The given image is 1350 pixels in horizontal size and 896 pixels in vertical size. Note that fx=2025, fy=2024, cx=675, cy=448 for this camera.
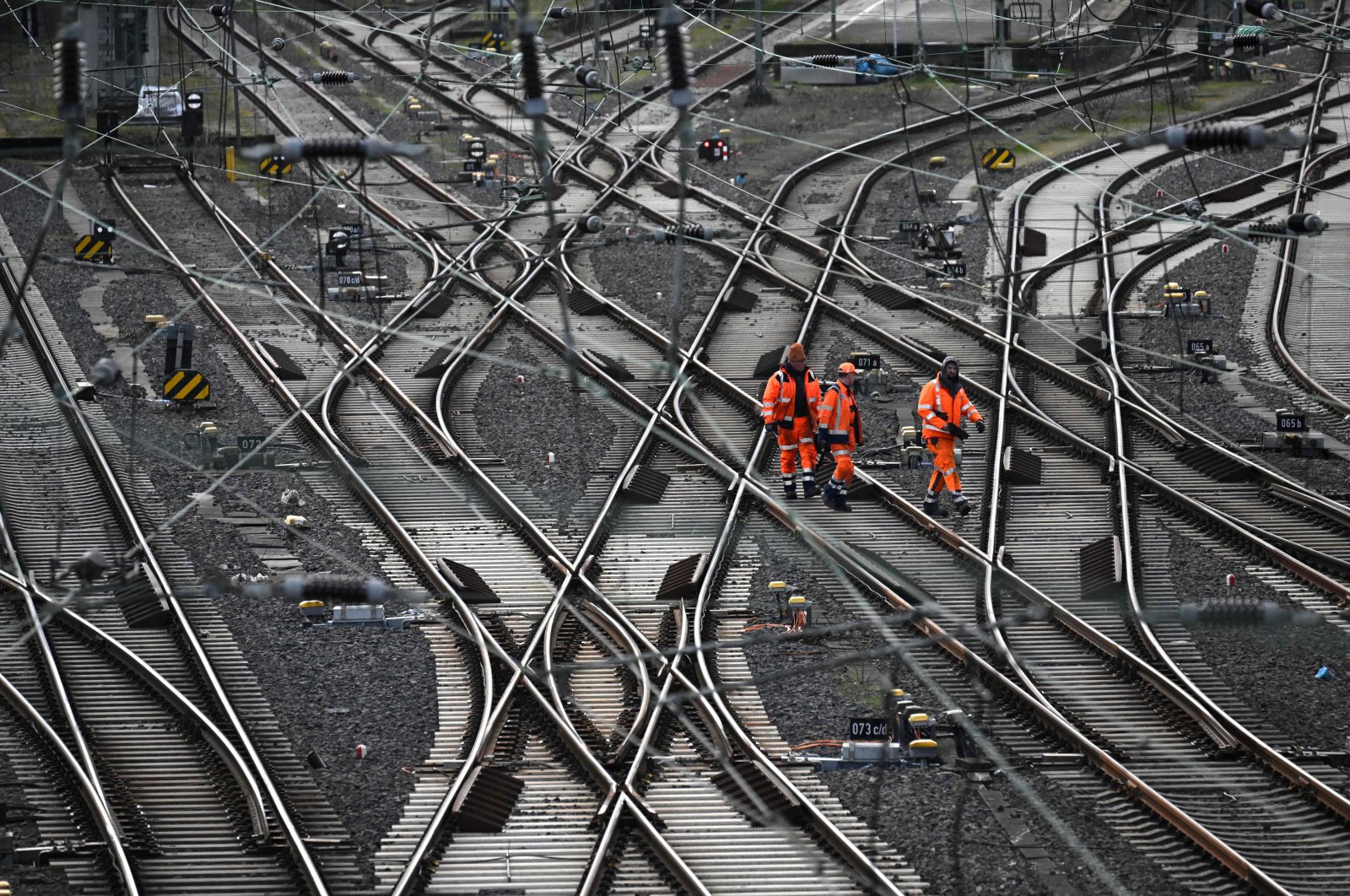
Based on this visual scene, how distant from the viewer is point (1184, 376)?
753 inches

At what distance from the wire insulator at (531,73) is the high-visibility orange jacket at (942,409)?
511 centimetres

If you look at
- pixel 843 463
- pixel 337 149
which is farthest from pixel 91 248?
pixel 337 149

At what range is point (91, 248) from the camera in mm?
23516

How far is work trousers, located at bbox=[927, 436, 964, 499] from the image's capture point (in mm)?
14898

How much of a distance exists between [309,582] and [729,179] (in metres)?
19.9

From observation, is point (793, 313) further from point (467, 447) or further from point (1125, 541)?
point (1125, 541)

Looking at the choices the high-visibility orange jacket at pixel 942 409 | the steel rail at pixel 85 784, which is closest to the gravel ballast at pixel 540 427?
the high-visibility orange jacket at pixel 942 409

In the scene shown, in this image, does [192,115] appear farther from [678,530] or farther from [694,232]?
[678,530]

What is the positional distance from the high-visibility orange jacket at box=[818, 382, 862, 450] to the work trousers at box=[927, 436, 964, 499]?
22.7 inches

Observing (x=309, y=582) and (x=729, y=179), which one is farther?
(x=729, y=179)

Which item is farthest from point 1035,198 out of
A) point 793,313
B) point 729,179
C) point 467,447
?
point 467,447

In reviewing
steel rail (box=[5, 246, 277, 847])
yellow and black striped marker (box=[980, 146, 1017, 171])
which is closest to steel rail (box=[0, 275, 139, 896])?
steel rail (box=[5, 246, 277, 847])

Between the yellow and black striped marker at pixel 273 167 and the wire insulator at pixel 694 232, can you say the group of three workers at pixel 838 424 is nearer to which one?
the wire insulator at pixel 694 232

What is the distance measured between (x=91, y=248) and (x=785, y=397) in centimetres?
1150
